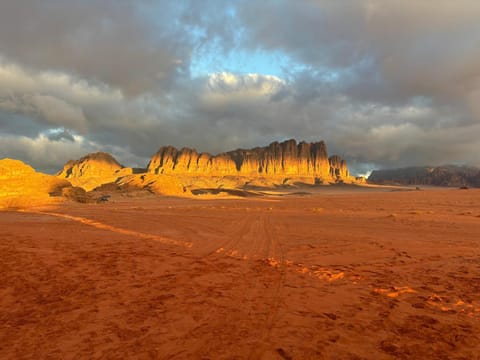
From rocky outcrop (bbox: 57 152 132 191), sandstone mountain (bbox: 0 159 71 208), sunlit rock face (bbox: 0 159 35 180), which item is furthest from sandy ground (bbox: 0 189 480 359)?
rocky outcrop (bbox: 57 152 132 191)

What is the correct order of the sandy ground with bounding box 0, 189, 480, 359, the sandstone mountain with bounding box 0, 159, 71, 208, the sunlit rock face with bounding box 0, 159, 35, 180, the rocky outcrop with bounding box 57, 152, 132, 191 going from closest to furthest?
the sandy ground with bounding box 0, 189, 480, 359 < the sandstone mountain with bounding box 0, 159, 71, 208 < the sunlit rock face with bounding box 0, 159, 35, 180 < the rocky outcrop with bounding box 57, 152, 132, 191

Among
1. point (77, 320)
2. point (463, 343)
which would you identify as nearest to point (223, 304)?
point (77, 320)

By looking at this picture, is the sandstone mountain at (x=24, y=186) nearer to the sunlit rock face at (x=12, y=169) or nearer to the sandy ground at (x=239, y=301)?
the sunlit rock face at (x=12, y=169)

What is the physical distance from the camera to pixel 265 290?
5.82 meters

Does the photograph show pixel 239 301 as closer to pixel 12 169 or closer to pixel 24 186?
pixel 24 186

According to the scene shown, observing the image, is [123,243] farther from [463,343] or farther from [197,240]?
[463,343]

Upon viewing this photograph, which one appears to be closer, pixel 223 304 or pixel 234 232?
pixel 223 304

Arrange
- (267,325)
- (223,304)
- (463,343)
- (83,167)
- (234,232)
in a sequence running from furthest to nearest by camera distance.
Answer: (83,167), (234,232), (223,304), (267,325), (463,343)

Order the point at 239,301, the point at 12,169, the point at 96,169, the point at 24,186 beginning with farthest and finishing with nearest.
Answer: the point at 96,169 → the point at 12,169 → the point at 24,186 → the point at 239,301

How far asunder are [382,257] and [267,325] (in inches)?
228

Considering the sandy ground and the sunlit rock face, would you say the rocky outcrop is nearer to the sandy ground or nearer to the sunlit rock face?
the sunlit rock face

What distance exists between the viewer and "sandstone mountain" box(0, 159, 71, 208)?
3400cm

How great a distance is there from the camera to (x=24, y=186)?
3997 centimetres

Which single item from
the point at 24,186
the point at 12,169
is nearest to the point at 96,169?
the point at 12,169
